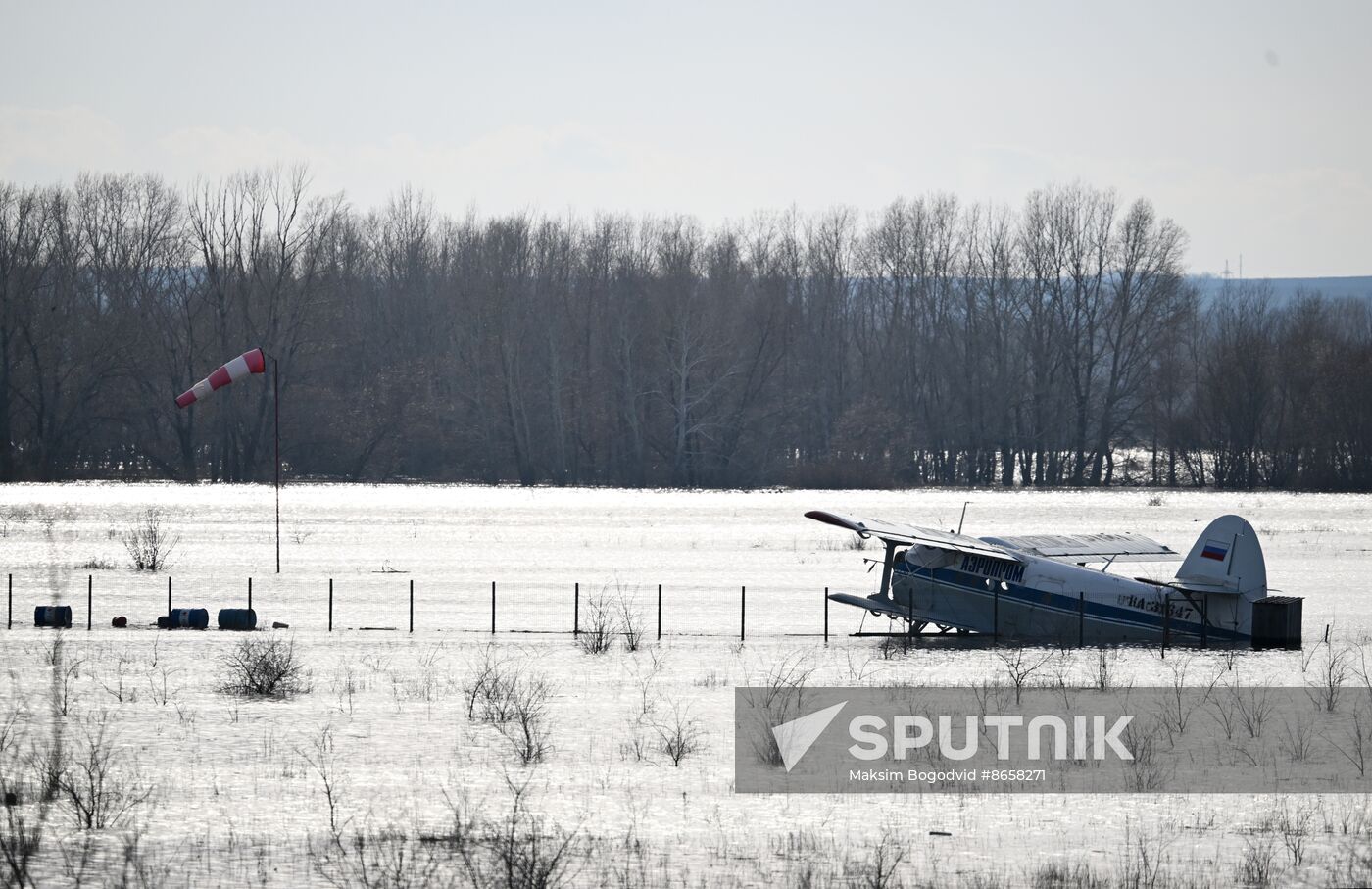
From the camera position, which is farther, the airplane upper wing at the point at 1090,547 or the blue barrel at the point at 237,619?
the airplane upper wing at the point at 1090,547

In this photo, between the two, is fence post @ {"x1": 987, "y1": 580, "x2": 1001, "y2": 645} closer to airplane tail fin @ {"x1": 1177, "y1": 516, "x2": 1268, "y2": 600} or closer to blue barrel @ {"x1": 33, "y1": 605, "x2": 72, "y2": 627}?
airplane tail fin @ {"x1": 1177, "y1": 516, "x2": 1268, "y2": 600}

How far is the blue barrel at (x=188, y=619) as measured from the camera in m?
26.5

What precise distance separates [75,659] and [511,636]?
23.9ft

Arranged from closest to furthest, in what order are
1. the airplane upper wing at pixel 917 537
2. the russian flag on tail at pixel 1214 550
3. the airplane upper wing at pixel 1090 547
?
1. the russian flag on tail at pixel 1214 550
2. the airplane upper wing at pixel 917 537
3. the airplane upper wing at pixel 1090 547

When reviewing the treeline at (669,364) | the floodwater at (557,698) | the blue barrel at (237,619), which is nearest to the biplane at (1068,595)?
the floodwater at (557,698)

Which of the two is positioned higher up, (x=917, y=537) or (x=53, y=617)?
(x=917, y=537)

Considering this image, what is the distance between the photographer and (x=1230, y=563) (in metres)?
25.6

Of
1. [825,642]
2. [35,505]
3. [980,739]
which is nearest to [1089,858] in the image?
[980,739]

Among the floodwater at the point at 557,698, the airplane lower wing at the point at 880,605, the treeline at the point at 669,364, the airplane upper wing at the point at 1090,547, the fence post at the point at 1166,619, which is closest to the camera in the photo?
the floodwater at the point at 557,698

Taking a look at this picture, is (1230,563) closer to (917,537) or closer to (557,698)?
(917,537)

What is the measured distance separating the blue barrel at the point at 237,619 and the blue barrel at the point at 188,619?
0.30 m
